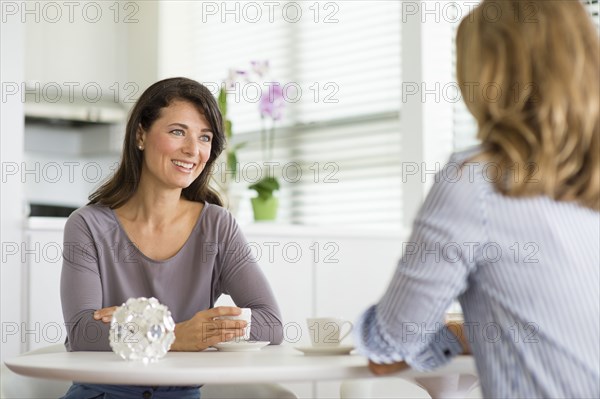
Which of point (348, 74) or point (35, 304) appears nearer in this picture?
point (35, 304)

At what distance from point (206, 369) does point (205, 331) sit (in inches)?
18.6

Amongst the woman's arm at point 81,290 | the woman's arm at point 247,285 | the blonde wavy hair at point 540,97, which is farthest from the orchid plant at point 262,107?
the blonde wavy hair at point 540,97

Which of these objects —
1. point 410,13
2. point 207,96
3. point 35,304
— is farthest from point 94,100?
point 207,96

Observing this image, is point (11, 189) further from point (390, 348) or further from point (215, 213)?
point (390, 348)

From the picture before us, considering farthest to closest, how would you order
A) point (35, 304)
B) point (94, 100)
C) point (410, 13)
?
point (94, 100), point (410, 13), point (35, 304)

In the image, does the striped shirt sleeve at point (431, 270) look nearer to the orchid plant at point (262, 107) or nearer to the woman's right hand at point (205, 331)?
the woman's right hand at point (205, 331)

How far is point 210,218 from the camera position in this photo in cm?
231

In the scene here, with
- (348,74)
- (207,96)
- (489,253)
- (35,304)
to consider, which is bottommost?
(35,304)

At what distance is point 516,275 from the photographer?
1247 mm

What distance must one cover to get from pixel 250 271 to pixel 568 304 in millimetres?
1103

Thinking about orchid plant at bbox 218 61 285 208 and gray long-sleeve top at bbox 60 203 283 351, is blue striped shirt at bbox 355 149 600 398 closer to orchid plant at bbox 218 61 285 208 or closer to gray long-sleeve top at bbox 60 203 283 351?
gray long-sleeve top at bbox 60 203 283 351

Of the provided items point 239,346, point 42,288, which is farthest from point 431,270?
point 42,288

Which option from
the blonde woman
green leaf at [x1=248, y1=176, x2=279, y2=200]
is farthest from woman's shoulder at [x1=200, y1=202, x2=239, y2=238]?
green leaf at [x1=248, y1=176, x2=279, y2=200]

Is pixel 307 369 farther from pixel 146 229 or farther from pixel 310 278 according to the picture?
pixel 310 278
